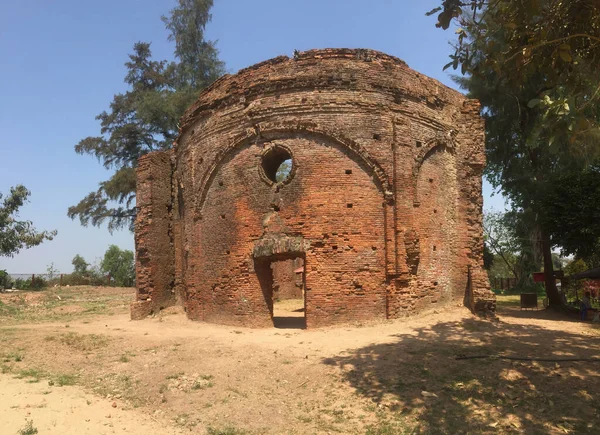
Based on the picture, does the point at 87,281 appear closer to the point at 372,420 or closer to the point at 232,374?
the point at 232,374

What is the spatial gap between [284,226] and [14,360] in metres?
6.53

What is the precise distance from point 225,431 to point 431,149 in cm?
930

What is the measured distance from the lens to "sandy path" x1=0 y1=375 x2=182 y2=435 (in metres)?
6.29

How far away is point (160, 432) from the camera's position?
20.6 ft

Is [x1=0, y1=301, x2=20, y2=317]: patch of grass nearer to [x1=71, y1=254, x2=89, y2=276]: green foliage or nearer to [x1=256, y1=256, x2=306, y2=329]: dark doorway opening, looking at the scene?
[x1=256, y1=256, x2=306, y2=329]: dark doorway opening

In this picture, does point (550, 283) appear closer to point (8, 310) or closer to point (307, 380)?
point (307, 380)

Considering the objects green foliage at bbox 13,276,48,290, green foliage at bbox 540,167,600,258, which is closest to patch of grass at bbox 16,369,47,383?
green foliage at bbox 540,167,600,258

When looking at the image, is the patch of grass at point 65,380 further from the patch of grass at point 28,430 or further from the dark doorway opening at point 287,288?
the dark doorway opening at point 287,288

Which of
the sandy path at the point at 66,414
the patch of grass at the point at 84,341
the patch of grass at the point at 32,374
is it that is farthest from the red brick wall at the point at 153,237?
the sandy path at the point at 66,414

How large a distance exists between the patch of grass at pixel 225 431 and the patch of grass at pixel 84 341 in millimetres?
5004

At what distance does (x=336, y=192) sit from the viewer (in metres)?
11.5

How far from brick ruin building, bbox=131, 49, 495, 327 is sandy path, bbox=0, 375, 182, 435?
5006mm

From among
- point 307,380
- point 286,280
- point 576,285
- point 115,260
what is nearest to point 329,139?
point 307,380

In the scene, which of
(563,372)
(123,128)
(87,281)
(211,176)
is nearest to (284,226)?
(211,176)
